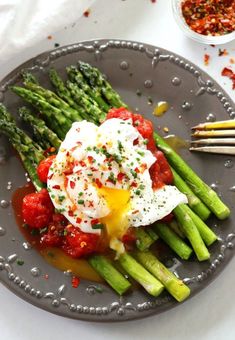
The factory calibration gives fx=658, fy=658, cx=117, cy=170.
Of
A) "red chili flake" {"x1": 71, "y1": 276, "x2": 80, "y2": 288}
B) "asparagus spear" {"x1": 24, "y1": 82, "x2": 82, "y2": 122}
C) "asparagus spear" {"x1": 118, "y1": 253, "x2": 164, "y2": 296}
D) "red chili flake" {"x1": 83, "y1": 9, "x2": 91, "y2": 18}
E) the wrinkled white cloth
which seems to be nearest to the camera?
"asparagus spear" {"x1": 118, "y1": 253, "x2": 164, "y2": 296}

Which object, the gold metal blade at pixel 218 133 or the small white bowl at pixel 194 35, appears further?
the small white bowl at pixel 194 35

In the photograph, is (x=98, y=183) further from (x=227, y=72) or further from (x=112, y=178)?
(x=227, y=72)

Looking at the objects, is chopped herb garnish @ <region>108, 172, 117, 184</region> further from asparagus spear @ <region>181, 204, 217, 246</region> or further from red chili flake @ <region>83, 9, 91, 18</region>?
red chili flake @ <region>83, 9, 91, 18</region>

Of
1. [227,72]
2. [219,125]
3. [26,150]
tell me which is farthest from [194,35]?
[26,150]

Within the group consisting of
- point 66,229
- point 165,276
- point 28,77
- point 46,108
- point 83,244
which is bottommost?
point 165,276

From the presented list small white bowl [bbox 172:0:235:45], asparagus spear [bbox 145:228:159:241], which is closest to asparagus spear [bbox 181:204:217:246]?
asparagus spear [bbox 145:228:159:241]

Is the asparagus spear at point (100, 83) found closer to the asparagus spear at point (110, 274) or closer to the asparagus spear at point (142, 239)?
the asparagus spear at point (142, 239)

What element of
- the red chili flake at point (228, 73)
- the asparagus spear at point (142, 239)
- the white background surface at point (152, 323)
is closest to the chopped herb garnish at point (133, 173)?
the asparagus spear at point (142, 239)
